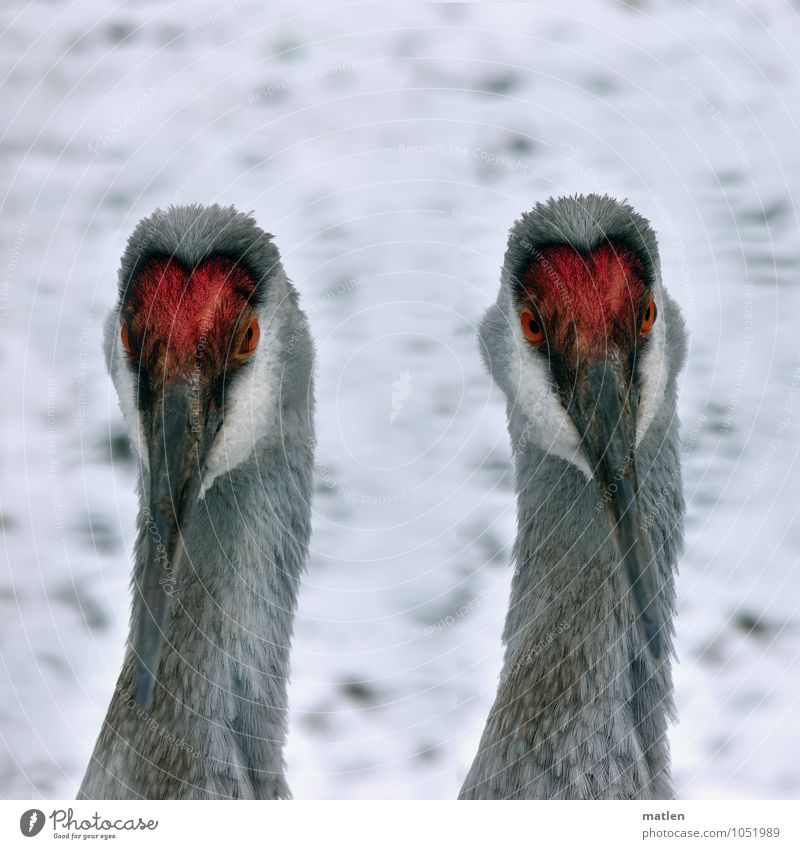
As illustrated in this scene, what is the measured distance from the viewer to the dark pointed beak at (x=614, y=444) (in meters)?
1.90

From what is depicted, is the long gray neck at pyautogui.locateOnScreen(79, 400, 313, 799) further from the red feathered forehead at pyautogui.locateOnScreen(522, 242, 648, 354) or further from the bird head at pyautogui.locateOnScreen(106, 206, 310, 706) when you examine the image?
the red feathered forehead at pyautogui.locateOnScreen(522, 242, 648, 354)

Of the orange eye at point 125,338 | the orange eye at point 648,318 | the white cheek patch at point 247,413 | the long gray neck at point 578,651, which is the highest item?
the orange eye at point 648,318

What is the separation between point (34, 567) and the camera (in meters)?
2.18

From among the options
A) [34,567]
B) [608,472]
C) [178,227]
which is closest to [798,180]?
[608,472]

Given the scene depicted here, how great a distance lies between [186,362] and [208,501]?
312mm

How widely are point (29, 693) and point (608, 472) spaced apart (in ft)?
4.00

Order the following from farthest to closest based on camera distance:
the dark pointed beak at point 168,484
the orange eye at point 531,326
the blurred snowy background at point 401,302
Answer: the blurred snowy background at point 401,302 → the orange eye at point 531,326 → the dark pointed beak at point 168,484

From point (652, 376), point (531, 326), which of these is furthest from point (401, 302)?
point (652, 376)

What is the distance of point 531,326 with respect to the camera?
1990mm

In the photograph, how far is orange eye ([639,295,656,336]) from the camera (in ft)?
6.41

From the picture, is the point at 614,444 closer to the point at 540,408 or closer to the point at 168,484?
the point at 540,408

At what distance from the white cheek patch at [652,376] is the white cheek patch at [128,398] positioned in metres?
0.89

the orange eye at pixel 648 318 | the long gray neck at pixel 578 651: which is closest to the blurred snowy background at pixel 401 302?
the long gray neck at pixel 578 651

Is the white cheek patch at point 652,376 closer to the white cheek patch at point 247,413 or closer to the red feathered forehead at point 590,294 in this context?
the red feathered forehead at point 590,294
